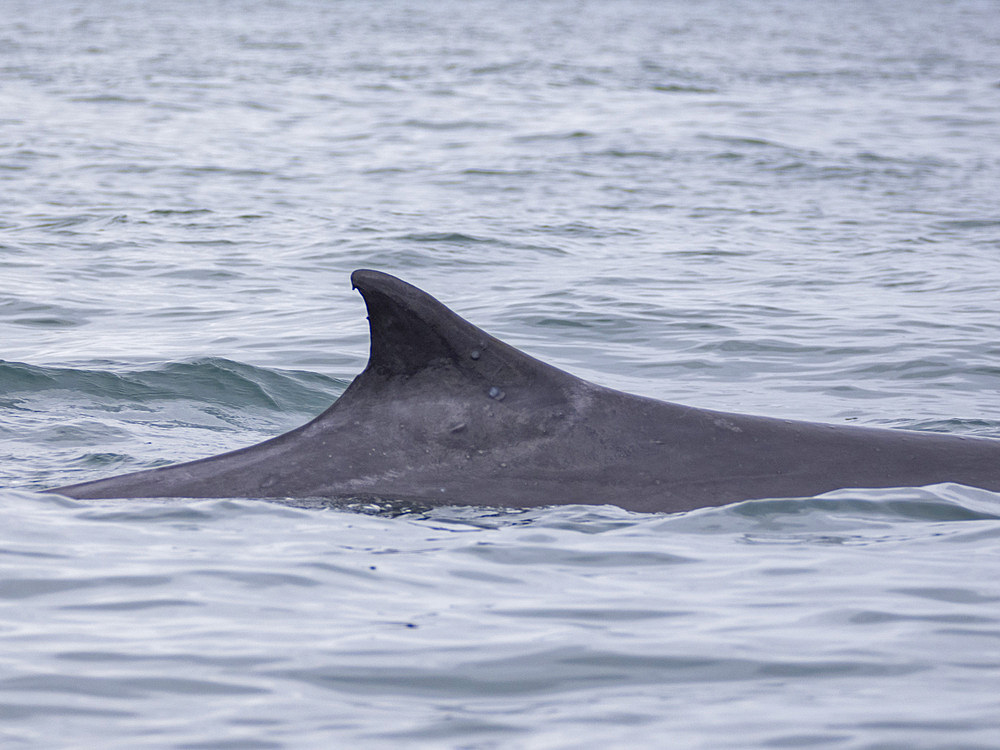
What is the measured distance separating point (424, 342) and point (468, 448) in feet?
1.70

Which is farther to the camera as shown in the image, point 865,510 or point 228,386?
point 228,386

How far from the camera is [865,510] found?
6176 millimetres

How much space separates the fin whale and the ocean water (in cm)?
13

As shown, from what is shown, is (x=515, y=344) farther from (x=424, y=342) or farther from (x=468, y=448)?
(x=424, y=342)

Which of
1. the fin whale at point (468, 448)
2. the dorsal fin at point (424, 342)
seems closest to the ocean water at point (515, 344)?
the fin whale at point (468, 448)

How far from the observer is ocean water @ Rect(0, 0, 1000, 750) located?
4203 mm

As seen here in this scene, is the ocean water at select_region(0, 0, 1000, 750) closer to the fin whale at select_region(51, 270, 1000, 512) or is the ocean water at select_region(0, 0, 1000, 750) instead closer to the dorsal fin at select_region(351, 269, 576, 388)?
the fin whale at select_region(51, 270, 1000, 512)

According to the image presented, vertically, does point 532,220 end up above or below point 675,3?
below

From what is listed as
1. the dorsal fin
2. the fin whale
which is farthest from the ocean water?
the dorsal fin

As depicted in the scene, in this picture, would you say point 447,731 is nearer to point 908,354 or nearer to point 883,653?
point 883,653

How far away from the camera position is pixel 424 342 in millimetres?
5938

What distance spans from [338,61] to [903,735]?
39183 mm

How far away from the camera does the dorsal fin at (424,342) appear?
5801 millimetres

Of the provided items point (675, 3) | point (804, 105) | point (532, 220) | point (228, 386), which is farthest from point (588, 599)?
point (675, 3)
